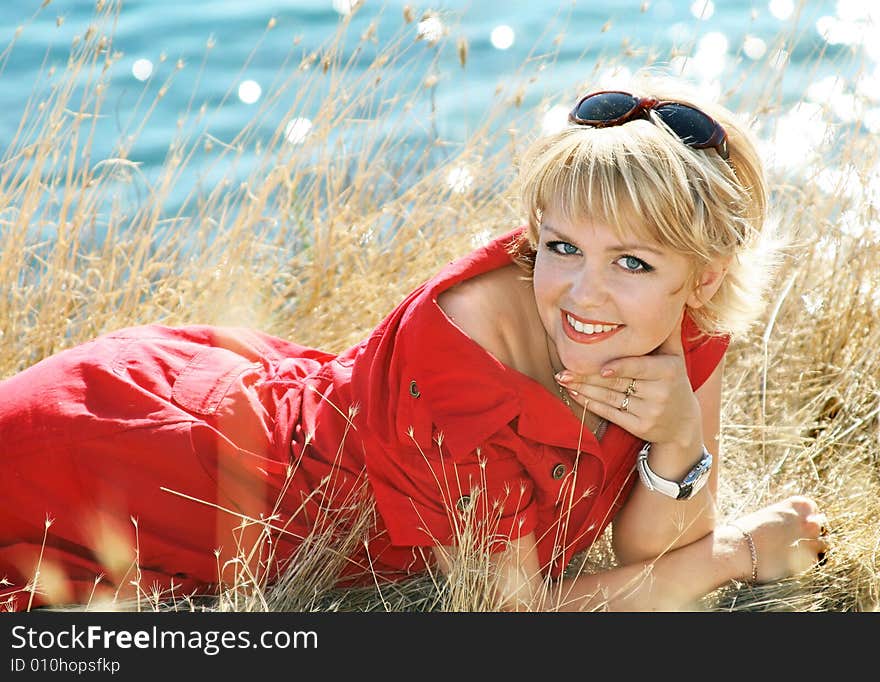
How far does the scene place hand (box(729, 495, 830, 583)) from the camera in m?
3.07

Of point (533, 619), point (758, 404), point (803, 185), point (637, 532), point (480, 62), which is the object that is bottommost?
point (533, 619)

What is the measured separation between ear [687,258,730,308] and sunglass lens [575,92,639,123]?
39cm

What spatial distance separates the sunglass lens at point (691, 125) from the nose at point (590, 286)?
0.34 m

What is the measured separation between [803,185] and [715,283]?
1.95 m

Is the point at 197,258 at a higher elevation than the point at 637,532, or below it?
higher

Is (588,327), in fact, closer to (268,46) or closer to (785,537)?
(785,537)

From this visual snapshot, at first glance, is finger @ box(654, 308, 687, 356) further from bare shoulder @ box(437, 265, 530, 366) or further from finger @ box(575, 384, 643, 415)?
bare shoulder @ box(437, 265, 530, 366)

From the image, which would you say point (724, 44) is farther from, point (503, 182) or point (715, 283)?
point (715, 283)

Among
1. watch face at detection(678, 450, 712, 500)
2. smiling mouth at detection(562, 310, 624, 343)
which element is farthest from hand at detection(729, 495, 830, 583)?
smiling mouth at detection(562, 310, 624, 343)

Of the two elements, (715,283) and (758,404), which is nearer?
(715,283)

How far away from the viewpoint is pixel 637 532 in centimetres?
290

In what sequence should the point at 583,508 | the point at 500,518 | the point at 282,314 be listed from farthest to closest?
the point at 282,314 → the point at 583,508 → the point at 500,518

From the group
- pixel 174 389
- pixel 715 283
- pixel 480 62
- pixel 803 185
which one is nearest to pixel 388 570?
pixel 174 389

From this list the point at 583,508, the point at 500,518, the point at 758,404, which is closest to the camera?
the point at 500,518
